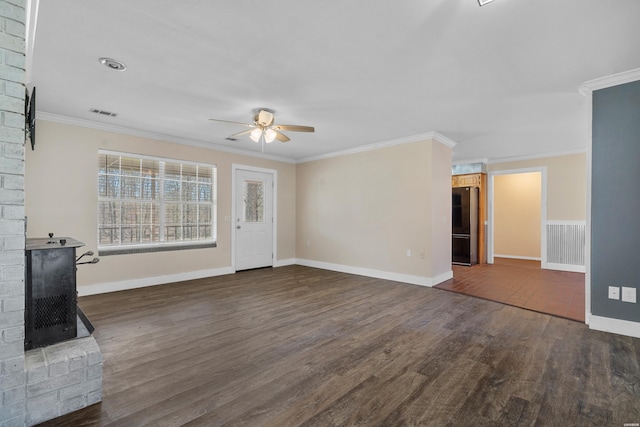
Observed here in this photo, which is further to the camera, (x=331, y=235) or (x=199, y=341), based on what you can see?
(x=331, y=235)

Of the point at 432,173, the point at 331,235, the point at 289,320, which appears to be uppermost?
the point at 432,173

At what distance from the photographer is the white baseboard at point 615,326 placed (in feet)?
9.21

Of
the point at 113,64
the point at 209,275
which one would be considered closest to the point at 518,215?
the point at 209,275

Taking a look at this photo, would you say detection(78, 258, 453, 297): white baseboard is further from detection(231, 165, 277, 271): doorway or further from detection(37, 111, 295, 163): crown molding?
detection(37, 111, 295, 163): crown molding

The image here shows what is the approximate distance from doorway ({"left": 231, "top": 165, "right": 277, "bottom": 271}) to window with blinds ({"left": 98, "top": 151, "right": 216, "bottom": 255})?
0.50 meters

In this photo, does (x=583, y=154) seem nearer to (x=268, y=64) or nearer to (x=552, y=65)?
(x=552, y=65)

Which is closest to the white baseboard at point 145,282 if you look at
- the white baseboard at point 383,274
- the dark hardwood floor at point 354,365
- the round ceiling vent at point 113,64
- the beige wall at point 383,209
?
the dark hardwood floor at point 354,365

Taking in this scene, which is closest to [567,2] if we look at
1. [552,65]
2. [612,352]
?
[552,65]

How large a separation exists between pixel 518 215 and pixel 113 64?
903 cm

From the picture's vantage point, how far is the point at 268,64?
8.42 feet

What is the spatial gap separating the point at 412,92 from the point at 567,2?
4.72ft

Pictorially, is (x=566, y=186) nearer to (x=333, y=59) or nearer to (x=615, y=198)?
(x=615, y=198)

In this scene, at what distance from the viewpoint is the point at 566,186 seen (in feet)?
20.3

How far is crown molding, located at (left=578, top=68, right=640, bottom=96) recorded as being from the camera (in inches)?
108
